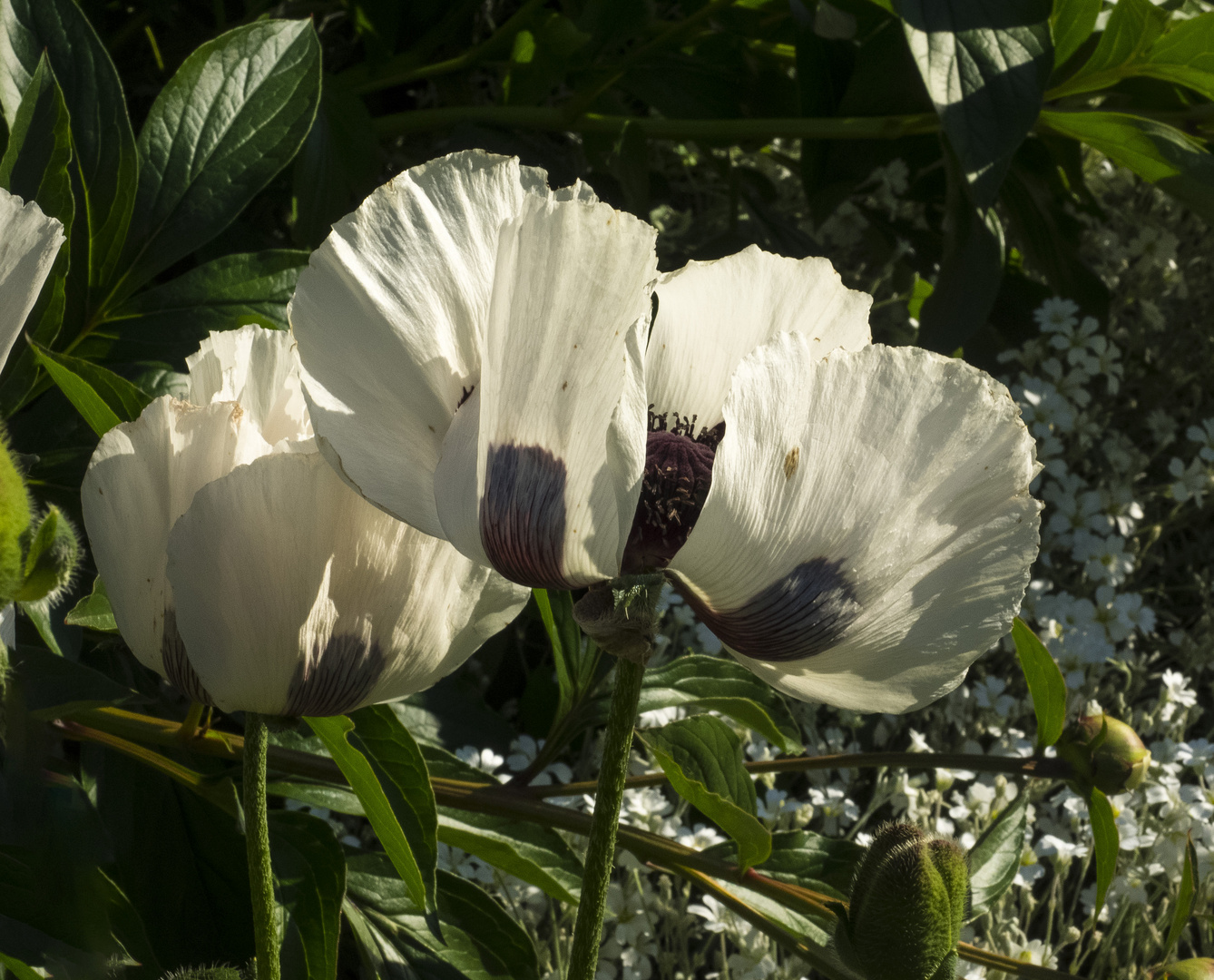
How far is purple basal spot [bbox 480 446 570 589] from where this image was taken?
A: 0.92ft

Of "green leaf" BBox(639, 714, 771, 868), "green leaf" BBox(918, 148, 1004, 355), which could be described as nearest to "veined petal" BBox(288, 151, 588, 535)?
"green leaf" BBox(639, 714, 771, 868)

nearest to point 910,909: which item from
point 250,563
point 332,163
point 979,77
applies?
point 250,563

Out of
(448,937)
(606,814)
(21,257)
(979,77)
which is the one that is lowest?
(448,937)

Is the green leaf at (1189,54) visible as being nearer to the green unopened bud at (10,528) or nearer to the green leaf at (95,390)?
the green leaf at (95,390)

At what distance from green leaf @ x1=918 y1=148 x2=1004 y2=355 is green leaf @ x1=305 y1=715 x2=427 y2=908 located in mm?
684

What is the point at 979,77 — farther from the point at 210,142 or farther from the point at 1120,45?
the point at 210,142

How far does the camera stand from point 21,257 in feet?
0.88

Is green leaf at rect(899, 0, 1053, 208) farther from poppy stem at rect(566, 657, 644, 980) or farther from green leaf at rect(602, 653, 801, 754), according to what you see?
poppy stem at rect(566, 657, 644, 980)

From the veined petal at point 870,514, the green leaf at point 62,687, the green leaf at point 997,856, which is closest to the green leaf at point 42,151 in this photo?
the green leaf at point 62,687

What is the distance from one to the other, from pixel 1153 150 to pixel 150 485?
0.89m

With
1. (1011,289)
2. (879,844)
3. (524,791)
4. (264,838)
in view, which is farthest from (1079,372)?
(264,838)

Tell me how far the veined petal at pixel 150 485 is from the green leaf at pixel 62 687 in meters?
0.13

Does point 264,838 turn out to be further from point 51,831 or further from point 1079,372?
point 1079,372

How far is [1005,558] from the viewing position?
0.28m
